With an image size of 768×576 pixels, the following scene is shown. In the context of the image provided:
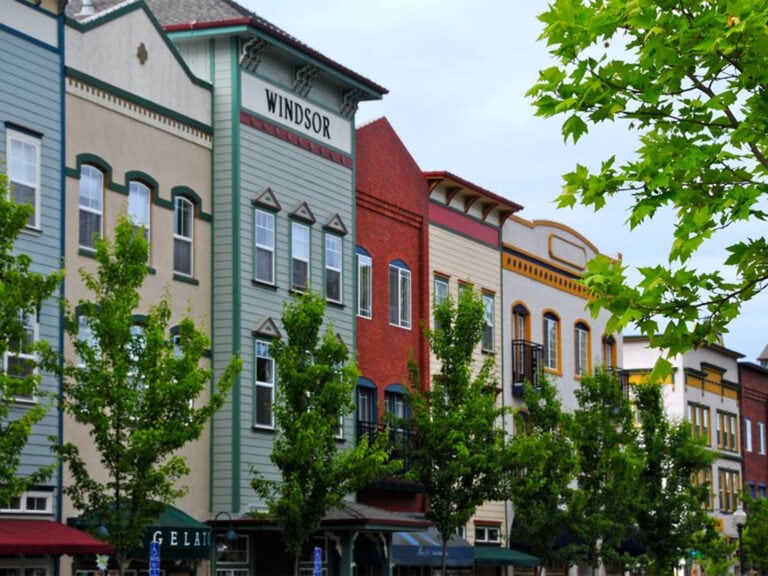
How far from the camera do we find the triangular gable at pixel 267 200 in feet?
112

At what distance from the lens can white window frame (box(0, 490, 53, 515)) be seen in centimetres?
2616

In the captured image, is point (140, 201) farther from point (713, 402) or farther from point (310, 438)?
point (713, 402)

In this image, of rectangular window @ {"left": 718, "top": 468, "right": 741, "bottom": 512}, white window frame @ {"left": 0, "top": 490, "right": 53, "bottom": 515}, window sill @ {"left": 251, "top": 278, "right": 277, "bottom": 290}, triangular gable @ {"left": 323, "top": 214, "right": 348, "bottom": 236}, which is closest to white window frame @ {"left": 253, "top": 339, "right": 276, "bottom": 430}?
window sill @ {"left": 251, "top": 278, "right": 277, "bottom": 290}

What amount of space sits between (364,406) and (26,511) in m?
14.1

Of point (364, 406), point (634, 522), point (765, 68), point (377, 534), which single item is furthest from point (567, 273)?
point (765, 68)

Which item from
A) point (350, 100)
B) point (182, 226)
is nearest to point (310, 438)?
point (182, 226)

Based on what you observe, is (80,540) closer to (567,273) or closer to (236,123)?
(236,123)

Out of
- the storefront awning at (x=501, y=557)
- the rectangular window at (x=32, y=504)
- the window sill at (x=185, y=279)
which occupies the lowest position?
the storefront awning at (x=501, y=557)

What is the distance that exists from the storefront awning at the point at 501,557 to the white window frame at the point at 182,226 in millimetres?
13418

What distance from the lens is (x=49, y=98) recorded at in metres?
27.8

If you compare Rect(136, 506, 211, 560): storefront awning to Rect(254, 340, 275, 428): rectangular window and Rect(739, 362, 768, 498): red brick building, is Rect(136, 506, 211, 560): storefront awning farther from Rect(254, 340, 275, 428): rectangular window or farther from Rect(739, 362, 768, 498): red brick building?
Rect(739, 362, 768, 498): red brick building

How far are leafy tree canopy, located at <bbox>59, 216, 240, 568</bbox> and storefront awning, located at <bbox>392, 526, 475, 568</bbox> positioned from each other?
1243 cm

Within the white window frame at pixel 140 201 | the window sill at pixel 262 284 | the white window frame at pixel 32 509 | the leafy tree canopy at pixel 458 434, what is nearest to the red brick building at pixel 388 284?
the leafy tree canopy at pixel 458 434

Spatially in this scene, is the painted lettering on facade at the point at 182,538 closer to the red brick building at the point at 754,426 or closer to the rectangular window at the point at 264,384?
the rectangular window at the point at 264,384
